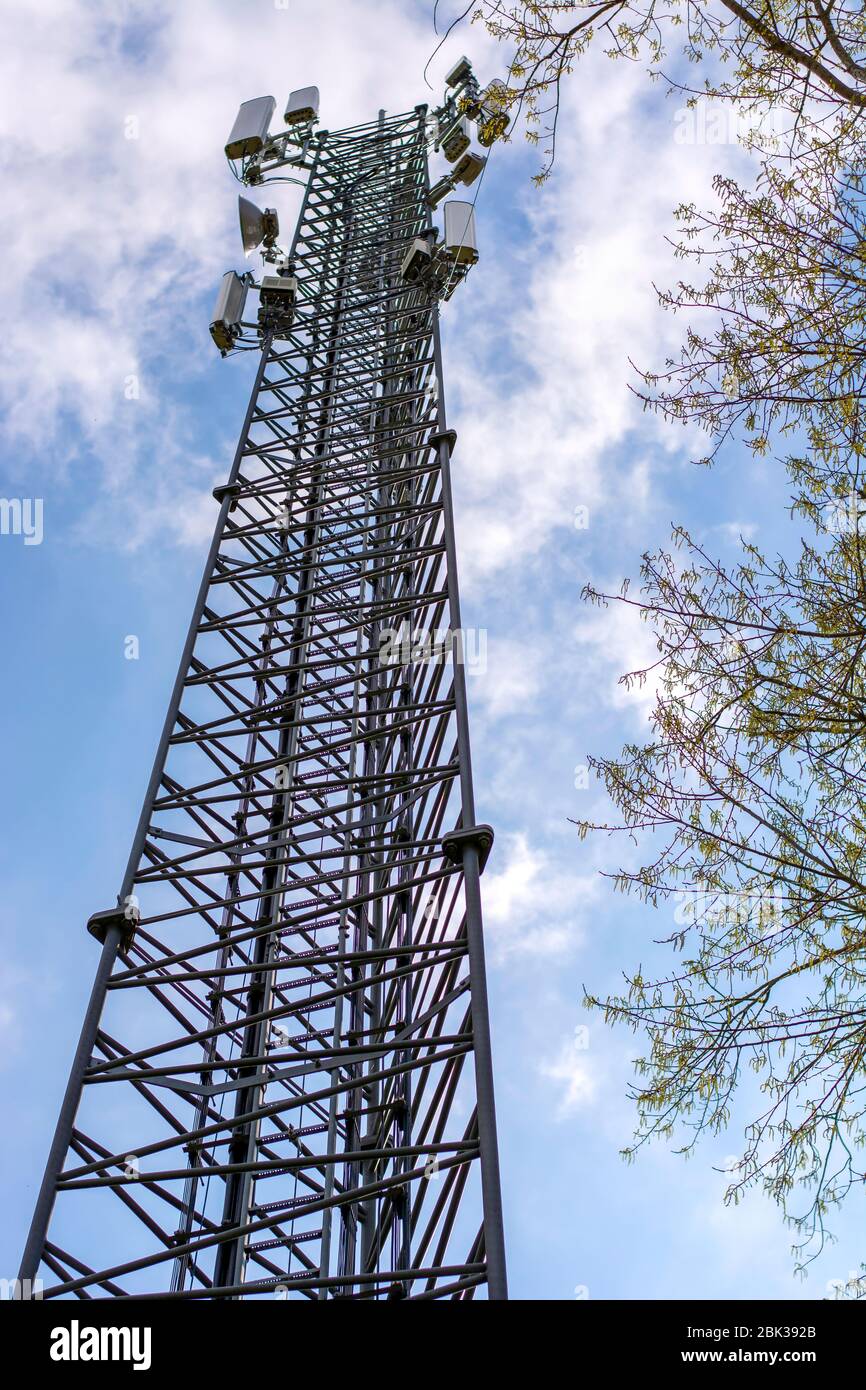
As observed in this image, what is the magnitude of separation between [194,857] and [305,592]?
7.42 ft

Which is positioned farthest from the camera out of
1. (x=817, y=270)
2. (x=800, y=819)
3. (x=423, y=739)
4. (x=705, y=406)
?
(x=423, y=739)

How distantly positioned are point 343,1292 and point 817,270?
5.32 metres

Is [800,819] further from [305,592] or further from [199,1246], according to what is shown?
[305,592]

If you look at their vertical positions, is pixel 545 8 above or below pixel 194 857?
above

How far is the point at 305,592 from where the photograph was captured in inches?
334

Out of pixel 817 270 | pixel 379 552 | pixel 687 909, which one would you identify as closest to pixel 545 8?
pixel 817 270

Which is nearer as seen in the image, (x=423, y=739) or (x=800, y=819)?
(x=800, y=819)

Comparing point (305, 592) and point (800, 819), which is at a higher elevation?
point (305, 592)

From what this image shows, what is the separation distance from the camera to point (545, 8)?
246 inches
